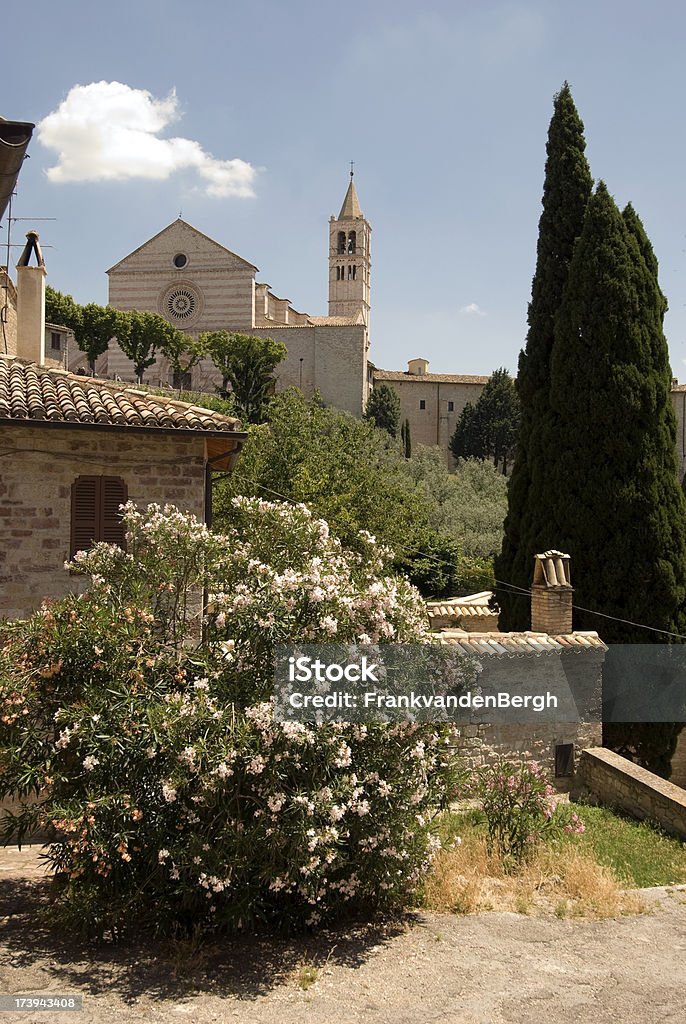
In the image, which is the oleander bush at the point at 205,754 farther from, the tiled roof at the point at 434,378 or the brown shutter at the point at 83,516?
the tiled roof at the point at 434,378

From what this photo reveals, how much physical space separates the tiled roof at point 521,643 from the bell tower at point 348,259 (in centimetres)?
7416

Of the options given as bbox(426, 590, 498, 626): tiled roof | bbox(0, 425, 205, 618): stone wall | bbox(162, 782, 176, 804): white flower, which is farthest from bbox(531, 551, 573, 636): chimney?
bbox(162, 782, 176, 804): white flower

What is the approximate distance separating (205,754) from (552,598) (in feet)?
26.9

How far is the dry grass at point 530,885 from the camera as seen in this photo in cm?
688

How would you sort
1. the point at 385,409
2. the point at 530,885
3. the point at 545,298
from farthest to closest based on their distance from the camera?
the point at 385,409
the point at 545,298
the point at 530,885

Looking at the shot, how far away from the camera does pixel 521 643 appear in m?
11.1

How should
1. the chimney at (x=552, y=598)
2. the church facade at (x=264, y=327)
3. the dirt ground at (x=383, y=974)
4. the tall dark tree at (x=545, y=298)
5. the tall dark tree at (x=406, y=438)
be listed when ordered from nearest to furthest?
1. the dirt ground at (x=383, y=974)
2. the chimney at (x=552, y=598)
3. the tall dark tree at (x=545, y=298)
4. the tall dark tree at (x=406, y=438)
5. the church facade at (x=264, y=327)

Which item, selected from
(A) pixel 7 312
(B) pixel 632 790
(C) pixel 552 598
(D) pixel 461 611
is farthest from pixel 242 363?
(B) pixel 632 790

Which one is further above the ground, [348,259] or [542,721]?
[348,259]

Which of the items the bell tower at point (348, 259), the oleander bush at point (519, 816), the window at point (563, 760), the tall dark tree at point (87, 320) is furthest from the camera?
the bell tower at point (348, 259)

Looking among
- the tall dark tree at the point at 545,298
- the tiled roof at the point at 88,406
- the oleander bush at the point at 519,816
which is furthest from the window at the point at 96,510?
the tall dark tree at the point at 545,298

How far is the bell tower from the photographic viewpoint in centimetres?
8294

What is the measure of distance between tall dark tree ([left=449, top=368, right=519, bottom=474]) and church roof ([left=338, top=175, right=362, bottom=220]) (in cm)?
2771

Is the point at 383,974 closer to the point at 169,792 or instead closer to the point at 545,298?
the point at 169,792
